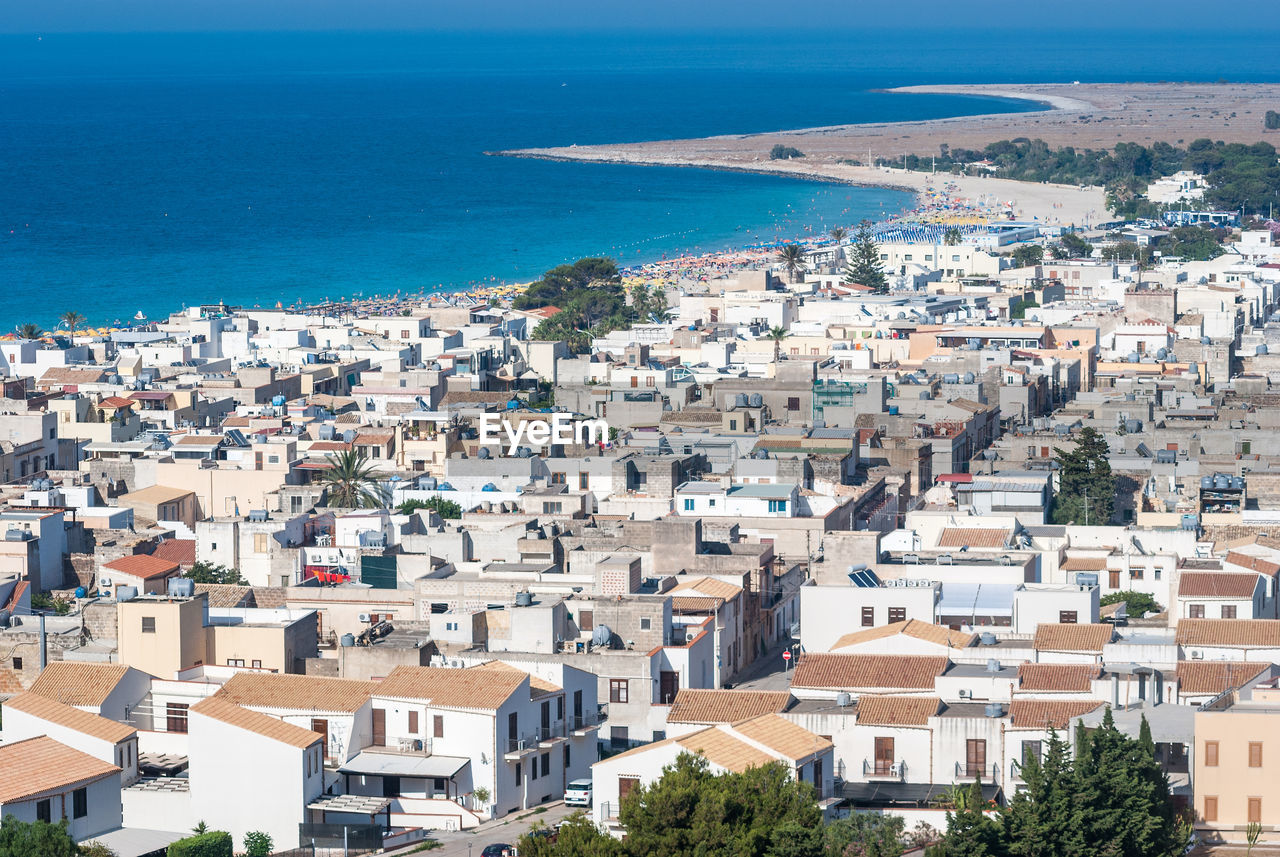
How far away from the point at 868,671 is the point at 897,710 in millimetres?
1548

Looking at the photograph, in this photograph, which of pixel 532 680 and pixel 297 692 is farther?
pixel 532 680

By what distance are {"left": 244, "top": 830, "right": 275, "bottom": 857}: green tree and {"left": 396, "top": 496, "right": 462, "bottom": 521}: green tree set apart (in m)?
15.8

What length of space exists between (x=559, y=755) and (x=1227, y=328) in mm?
43934

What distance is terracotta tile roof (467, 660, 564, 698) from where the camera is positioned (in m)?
26.9

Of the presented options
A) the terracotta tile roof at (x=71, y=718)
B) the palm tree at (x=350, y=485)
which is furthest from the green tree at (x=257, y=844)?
the palm tree at (x=350, y=485)

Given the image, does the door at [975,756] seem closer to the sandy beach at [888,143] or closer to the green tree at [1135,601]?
the green tree at [1135,601]

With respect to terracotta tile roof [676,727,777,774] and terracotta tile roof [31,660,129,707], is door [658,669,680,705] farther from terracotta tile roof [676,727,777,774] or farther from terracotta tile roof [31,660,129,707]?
terracotta tile roof [31,660,129,707]

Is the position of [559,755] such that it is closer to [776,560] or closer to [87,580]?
[776,560]

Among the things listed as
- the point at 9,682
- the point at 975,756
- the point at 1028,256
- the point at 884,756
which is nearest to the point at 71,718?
the point at 9,682

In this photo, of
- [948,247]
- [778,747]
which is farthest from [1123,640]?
[948,247]

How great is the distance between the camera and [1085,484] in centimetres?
4188

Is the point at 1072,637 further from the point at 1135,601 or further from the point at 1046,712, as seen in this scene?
the point at 1135,601

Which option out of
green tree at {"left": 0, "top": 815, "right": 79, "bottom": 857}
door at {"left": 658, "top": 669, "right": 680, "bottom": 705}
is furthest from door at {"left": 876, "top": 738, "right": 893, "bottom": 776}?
green tree at {"left": 0, "top": 815, "right": 79, "bottom": 857}

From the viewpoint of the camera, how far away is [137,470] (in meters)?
44.8
